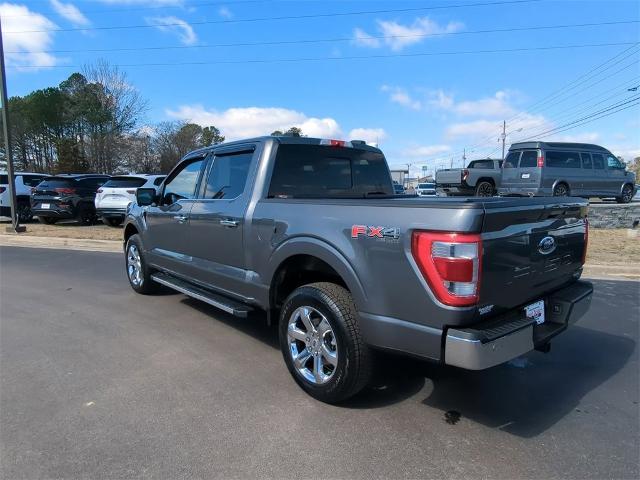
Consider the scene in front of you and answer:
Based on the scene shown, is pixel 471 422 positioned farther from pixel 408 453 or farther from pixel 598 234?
pixel 598 234

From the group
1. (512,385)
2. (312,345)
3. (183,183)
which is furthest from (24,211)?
(512,385)

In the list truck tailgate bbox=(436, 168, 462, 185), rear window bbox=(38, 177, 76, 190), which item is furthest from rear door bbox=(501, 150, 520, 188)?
rear window bbox=(38, 177, 76, 190)

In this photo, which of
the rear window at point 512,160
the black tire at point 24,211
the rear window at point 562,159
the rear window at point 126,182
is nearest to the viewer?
the rear window at point 126,182

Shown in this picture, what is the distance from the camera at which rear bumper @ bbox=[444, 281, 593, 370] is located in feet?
8.39

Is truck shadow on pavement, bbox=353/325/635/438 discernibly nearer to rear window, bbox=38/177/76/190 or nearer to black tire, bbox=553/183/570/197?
black tire, bbox=553/183/570/197

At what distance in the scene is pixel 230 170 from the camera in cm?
449

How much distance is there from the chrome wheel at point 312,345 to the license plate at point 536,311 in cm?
128

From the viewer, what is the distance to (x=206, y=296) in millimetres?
4582

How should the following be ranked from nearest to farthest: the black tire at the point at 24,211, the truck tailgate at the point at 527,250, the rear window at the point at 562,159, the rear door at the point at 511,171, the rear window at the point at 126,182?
1. the truck tailgate at the point at 527,250
2. the rear window at the point at 126,182
3. the rear window at the point at 562,159
4. the rear door at the point at 511,171
5. the black tire at the point at 24,211

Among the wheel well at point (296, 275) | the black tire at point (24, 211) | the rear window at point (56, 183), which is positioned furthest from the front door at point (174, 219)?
the black tire at point (24, 211)

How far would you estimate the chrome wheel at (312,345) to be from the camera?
128 inches

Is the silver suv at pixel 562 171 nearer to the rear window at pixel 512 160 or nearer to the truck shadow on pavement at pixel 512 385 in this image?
the rear window at pixel 512 160

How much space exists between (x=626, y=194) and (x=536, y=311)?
16.1 m

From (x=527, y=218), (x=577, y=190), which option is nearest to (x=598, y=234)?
(x=577, y=190)
